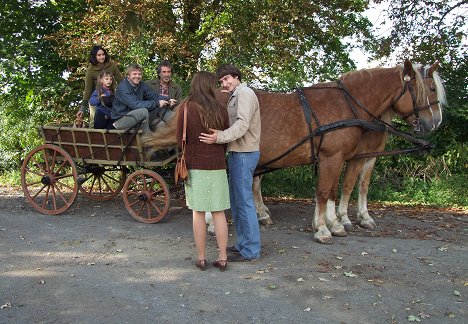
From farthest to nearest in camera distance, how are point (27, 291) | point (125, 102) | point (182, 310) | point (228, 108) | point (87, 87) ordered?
point (87, 87) → point (125, 102) → point (228, 108) → point (27, 291) → point (182, 310)

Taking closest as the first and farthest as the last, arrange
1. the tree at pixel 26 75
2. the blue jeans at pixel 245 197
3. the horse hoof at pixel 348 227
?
the blue jeans at pixel 245 197 < the horse hoof at pixel 348 227 < the tree at pixel 26 75

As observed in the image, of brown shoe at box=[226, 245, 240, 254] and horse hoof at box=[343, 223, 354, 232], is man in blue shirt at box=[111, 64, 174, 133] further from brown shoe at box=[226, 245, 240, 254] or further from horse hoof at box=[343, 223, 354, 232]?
horse hoof at box=[343, 223, 354, 232]

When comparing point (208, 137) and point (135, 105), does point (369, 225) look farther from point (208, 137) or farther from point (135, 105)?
point (135, 105)

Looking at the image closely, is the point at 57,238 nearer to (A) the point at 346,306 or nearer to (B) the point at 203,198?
(B) the point at 203,198

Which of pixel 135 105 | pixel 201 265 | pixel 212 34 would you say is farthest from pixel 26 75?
pixel 201 265

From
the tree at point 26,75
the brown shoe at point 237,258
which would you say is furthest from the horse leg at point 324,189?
the tree at point 26,75

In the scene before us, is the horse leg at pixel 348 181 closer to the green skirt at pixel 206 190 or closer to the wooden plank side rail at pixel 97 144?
the green skirt at pixel 206 190

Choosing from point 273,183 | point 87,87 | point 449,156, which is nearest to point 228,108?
point 87,87

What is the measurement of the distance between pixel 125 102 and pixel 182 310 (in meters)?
3.52

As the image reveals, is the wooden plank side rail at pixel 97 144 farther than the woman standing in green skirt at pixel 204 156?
Yes

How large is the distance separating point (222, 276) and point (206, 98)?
5.61 ft

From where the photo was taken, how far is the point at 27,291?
4516mm

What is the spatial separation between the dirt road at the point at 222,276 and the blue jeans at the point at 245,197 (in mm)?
212

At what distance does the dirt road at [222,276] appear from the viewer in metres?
4.11
